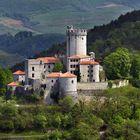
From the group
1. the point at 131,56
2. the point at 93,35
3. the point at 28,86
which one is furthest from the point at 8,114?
the point at 93,35

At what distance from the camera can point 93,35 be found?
6029 inches

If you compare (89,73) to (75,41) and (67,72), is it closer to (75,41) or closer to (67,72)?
(67,72)

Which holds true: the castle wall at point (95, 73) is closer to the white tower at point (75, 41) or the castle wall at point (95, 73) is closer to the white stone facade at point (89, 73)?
the white stone facade at point (89, 73)

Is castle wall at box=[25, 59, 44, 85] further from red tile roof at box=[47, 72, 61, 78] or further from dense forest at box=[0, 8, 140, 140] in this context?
red tile roof at box=[47, 72, 61, 78]

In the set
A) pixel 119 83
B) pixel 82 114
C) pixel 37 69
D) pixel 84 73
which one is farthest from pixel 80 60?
pixel 82 114

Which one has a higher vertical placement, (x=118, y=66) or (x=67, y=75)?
(x=118, y=66)

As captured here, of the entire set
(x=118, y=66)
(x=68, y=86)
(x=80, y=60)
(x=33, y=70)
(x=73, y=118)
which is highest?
(x=80, y=60)

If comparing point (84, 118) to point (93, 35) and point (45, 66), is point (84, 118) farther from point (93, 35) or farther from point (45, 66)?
point (93, 35)

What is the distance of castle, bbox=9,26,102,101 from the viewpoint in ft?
284

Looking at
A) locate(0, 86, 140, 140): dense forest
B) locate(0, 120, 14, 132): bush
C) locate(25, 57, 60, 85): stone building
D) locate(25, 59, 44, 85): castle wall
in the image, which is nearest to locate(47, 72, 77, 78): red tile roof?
locate(25, 57, 60, 85): stone building

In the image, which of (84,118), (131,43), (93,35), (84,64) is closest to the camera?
(84,118)

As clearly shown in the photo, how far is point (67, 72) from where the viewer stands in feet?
289

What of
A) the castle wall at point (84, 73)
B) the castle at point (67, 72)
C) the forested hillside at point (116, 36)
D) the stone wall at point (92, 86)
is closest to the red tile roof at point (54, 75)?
the castle at point (67, 72)

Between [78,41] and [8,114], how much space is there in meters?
12.1
